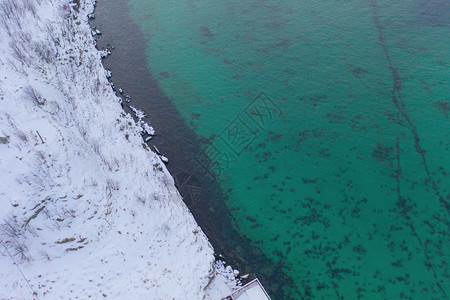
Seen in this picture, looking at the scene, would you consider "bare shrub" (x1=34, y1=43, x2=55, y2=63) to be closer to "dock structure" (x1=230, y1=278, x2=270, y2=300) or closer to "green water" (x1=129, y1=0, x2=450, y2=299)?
"green water" (x1=129, y1=0, x2=450, y2=299)

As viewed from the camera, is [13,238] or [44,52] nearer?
[13,238]

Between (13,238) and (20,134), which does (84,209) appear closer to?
(13,238)

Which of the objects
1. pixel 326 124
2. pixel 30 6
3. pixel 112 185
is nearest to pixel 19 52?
pixel 30 6

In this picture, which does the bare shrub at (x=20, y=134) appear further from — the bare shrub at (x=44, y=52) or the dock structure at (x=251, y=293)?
the dock structure at (x=251, y=293)

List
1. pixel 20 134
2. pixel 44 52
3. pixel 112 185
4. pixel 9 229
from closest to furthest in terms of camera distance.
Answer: pixel 9 229 → pixel 20 134 → pixel 112 185 → pixel 44 52

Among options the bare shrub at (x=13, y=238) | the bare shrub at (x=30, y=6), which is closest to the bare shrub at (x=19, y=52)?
the bare shrub at (x=30, y=6)

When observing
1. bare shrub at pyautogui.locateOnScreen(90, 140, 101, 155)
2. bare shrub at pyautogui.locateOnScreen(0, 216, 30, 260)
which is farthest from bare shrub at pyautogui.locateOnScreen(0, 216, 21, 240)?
bare shrub at pyautogui.locateOnScreen(90, 140, 101, 155)
